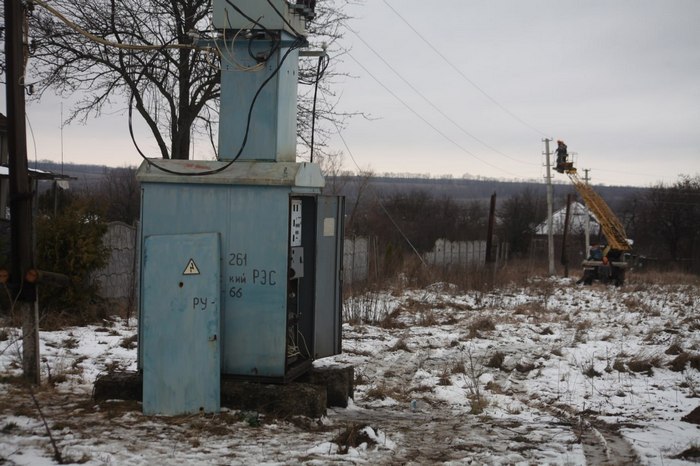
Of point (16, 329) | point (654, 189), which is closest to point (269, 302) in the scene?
point (16, 329)

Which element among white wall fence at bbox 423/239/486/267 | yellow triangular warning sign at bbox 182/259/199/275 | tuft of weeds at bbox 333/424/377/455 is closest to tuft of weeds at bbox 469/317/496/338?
tuft of weeds at bbox 333/424/377/455

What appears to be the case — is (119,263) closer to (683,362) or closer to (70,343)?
(70,343)

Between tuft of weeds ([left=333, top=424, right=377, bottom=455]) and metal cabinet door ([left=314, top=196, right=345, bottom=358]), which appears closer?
tuft of weeds ([left=333, top=424, right=377, bottom=455])

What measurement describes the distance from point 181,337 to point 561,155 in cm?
3797

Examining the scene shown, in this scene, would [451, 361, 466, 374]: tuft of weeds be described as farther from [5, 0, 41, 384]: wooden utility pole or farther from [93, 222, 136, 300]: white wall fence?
[93, 222, 136, 300]: white wall fence

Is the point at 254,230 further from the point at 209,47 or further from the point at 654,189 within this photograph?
the point at 654,189

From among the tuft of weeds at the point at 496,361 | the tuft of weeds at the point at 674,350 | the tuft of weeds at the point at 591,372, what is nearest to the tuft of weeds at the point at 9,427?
the tuft of weeds at the point at 496,361

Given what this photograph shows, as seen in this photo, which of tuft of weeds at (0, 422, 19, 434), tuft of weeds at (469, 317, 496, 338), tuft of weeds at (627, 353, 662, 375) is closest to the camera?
tuft of weeds at (0, 422, 19, 434)

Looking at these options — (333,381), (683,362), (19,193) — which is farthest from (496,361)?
(19,193)

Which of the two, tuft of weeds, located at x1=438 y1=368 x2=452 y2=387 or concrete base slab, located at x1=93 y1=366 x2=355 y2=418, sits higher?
concrete base slab, located at x1=93 y1=366 x2=355 y2=418

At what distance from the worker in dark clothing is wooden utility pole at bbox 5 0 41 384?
37191mm

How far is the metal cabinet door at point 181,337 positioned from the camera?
676 centimetres

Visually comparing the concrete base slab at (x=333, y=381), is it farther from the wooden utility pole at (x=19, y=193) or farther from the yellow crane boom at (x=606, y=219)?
the yellow crane boom at (x=606, y=219)

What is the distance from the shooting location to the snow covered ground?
5.93 m
